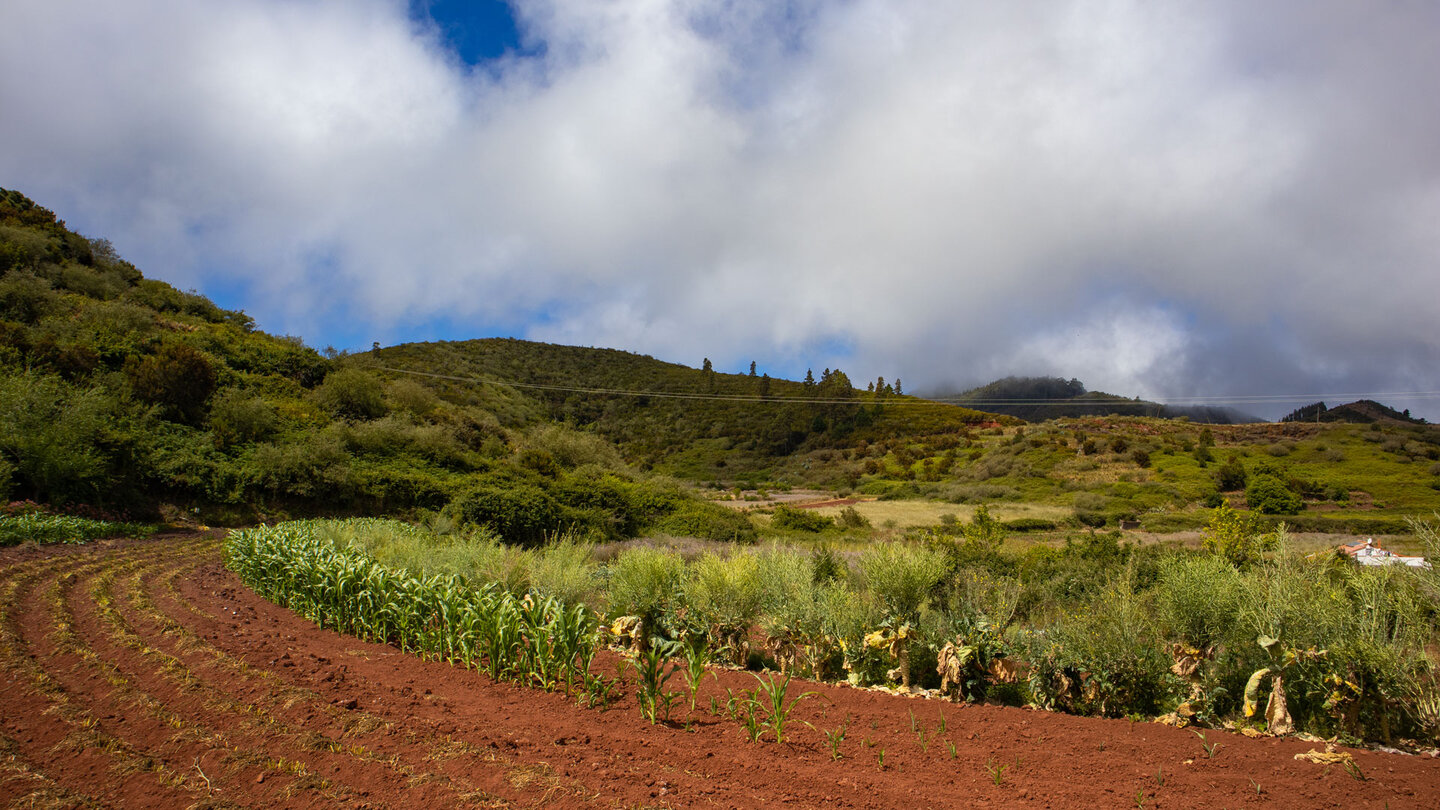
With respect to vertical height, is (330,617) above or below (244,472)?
below

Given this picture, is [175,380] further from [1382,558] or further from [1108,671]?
[1382,558]

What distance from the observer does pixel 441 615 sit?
6.19m

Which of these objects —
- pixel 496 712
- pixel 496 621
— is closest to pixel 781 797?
pixel 496 712

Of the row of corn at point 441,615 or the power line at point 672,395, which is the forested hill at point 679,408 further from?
the row of corn at point 441,615

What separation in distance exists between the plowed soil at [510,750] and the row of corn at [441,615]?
28 centimetres

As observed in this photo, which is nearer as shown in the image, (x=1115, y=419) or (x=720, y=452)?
(x=720, y=452)

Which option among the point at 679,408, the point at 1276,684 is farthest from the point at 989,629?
the point at 679,408

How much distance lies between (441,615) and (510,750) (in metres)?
2.83

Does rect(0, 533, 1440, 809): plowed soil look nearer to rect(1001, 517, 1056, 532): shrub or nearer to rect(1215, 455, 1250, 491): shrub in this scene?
rect(1001, 517, 1056, 532): shrub

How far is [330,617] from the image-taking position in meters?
6.79

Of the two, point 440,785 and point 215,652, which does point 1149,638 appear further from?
point 215,652

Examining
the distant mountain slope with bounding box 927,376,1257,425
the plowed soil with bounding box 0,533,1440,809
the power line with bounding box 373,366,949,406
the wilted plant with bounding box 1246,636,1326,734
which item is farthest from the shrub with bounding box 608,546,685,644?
the distant mountain slope with bounding box 927,376,1257,425

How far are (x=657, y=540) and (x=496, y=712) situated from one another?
15175 millimetres

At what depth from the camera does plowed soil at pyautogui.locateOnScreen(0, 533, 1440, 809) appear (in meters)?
3.25
